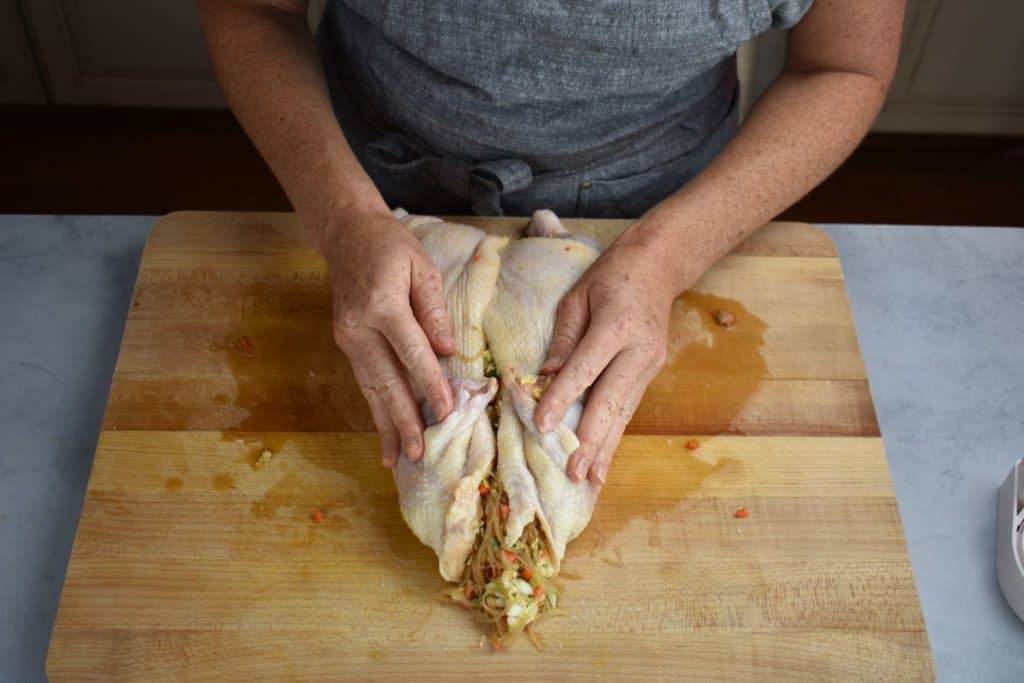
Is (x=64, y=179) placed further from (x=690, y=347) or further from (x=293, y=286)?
(x=690, y=347)

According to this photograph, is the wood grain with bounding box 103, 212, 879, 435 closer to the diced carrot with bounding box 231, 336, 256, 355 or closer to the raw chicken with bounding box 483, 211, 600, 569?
the diced carrot with bounding box 231, 336, 256, 355

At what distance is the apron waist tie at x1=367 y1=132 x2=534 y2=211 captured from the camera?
1736 mm

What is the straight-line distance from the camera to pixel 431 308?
4.85 ft

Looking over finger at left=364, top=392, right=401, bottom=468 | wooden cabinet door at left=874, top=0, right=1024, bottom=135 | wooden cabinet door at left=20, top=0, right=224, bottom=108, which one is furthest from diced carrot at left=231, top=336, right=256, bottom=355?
wooden cabinet door at left=874, top=0, right=1024, bottom=135

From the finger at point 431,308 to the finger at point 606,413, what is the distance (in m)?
0.24

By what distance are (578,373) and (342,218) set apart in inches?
18.8

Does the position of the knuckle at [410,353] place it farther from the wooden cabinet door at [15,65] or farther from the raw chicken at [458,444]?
the wooden cabinet door at [15,65]

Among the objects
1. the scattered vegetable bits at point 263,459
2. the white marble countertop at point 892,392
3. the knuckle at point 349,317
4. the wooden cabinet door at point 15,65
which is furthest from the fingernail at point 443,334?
the wooden cabinet door at point 15,65

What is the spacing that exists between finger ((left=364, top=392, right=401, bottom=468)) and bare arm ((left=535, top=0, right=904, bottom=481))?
0.23 meters

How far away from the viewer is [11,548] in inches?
58.1

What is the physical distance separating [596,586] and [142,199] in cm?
262

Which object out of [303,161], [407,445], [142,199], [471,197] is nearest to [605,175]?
[471,197]

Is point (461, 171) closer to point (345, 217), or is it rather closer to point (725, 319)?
point (345, 217)

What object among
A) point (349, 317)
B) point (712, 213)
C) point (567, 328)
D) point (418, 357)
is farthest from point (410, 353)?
point (712, 213)
